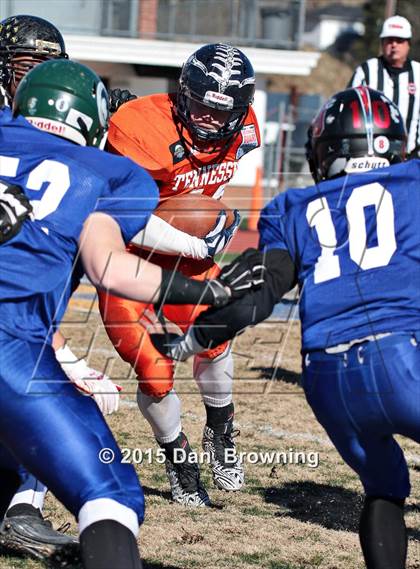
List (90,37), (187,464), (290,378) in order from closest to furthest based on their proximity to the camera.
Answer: (187,464) → (290,378) → (90,37)

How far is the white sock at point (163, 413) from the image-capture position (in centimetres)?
450

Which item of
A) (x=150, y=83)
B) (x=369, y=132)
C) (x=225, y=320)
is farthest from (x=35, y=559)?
(x=150, y=83)

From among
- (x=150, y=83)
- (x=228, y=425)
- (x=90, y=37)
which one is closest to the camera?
(x=228, y=425)

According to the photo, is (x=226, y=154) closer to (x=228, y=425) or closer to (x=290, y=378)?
(x=228, y=425)

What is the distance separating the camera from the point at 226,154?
187 inches

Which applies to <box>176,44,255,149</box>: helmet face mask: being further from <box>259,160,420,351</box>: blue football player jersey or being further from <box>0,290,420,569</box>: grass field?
<box>259,160,420,351</box>: blue football player jersey

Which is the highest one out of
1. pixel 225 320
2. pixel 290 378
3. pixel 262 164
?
pixel 225 320

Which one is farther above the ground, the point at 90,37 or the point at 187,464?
the point at 187,464

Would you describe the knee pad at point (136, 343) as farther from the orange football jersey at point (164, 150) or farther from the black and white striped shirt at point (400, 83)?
the black and white striped shirt at point (400, 83)

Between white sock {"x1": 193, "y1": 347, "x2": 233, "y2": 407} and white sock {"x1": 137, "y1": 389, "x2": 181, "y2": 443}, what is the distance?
31cm

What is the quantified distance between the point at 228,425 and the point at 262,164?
50.7 feet

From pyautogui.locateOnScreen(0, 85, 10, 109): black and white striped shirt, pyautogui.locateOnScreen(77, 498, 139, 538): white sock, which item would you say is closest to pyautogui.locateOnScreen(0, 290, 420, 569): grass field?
pyautogui.locateOnScreen(77, 498, 139, 538): white sock

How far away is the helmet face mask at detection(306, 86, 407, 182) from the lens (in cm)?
325

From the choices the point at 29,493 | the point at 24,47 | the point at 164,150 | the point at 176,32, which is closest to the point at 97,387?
the point at 29,493
